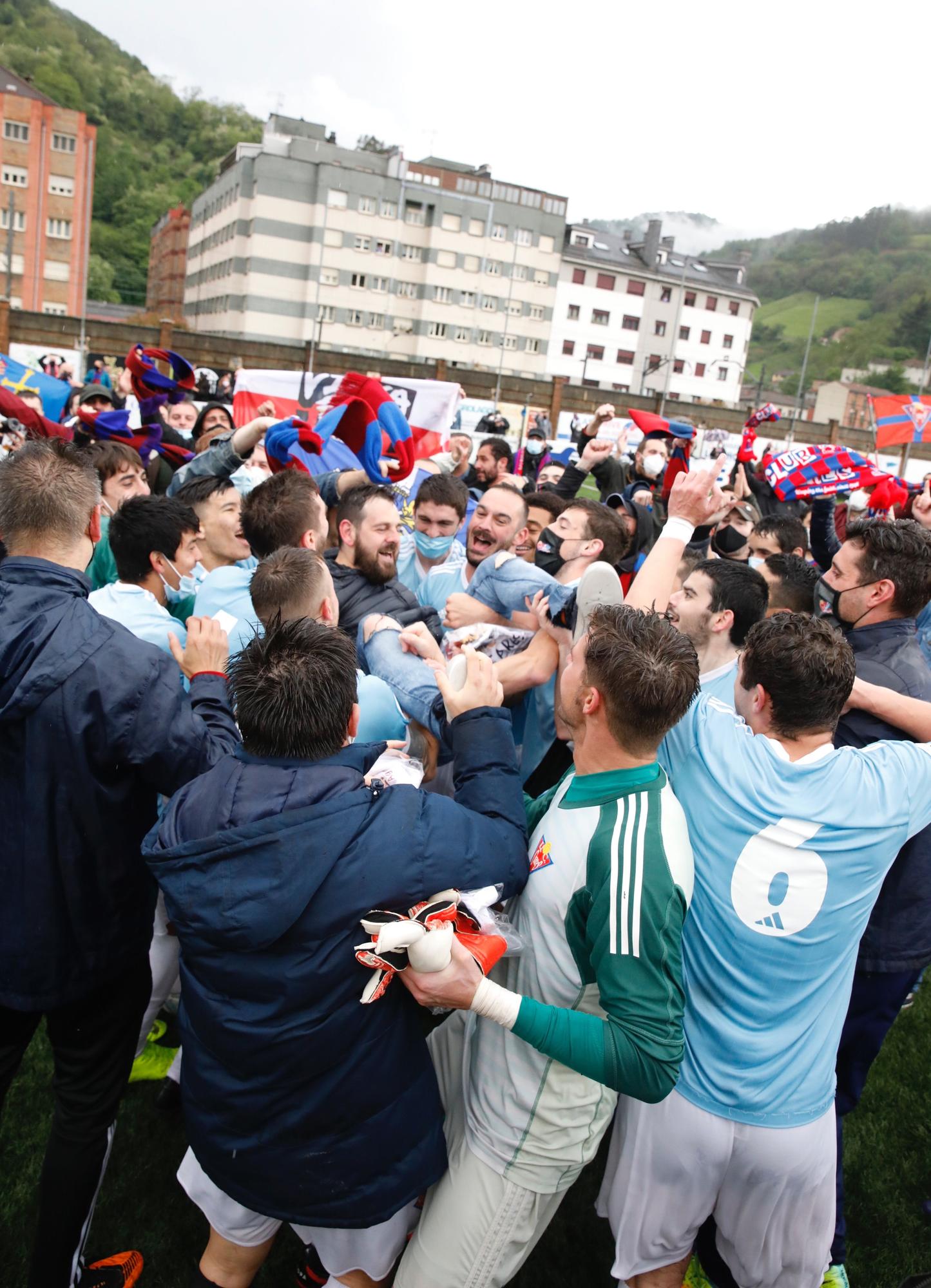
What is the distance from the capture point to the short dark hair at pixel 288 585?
275 cm

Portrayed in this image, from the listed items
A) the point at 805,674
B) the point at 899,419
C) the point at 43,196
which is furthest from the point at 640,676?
the point at 43,196

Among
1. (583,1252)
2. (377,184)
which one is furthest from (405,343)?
(583,1252)

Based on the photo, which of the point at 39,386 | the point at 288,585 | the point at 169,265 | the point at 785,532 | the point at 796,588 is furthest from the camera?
the point at 169,265

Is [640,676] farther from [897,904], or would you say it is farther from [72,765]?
[897,904]

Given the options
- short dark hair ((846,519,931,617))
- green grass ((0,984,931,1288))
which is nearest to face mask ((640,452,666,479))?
short dark hair ((846,519,931,617))

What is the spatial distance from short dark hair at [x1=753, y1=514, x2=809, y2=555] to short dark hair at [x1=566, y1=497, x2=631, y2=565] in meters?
2.02

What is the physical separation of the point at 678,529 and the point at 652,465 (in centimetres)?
510

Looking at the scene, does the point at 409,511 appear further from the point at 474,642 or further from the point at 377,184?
the point at 377,184

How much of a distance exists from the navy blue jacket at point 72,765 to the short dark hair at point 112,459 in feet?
9.11

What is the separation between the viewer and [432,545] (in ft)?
14.8

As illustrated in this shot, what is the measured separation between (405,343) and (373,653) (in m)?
72.6

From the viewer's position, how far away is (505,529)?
4.22 m

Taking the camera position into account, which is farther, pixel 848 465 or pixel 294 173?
pixel 294 173

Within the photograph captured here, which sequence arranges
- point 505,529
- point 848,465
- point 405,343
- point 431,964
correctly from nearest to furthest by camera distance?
point 431,964, point 505,529, point 848,465, point 405,343
